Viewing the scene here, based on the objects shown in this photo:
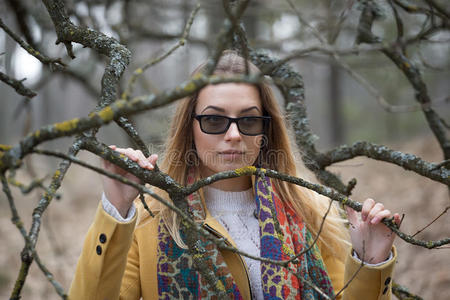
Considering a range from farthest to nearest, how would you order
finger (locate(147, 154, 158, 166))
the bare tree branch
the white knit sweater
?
the white knit sweater, finger (locate(147, 154, 158, 166)), the bare tree branch

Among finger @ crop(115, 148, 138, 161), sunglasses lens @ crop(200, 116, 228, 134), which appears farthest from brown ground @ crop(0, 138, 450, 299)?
finger @ crop(115, 148, 138, 161)

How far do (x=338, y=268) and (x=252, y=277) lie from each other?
1.86 ft

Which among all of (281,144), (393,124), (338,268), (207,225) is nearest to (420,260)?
(338,268)

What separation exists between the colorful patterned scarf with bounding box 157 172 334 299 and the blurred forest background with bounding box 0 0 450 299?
496 mm

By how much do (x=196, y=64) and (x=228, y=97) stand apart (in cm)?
492

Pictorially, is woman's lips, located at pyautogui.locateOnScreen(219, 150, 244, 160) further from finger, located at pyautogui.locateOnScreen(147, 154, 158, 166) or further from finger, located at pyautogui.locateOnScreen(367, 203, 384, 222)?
finger, located at pyautogui.locateOnScreen(367, 203, 384, 222)

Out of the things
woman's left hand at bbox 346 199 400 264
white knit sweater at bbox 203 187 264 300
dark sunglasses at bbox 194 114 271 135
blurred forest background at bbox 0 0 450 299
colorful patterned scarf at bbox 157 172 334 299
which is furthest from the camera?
blurred forest background at bbox 0 0 450 299

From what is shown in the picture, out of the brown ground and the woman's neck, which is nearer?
the woman's neck

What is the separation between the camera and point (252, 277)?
1919 mm

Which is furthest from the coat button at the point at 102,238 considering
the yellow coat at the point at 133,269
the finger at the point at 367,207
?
the finger at the point at 367,207

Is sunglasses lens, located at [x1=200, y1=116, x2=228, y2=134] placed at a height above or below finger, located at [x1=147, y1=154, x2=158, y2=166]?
above

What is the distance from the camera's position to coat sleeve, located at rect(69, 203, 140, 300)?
1.47 metres

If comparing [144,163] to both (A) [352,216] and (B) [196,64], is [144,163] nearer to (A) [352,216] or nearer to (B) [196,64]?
(A) [352,216]

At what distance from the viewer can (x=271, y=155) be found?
2184 mm
